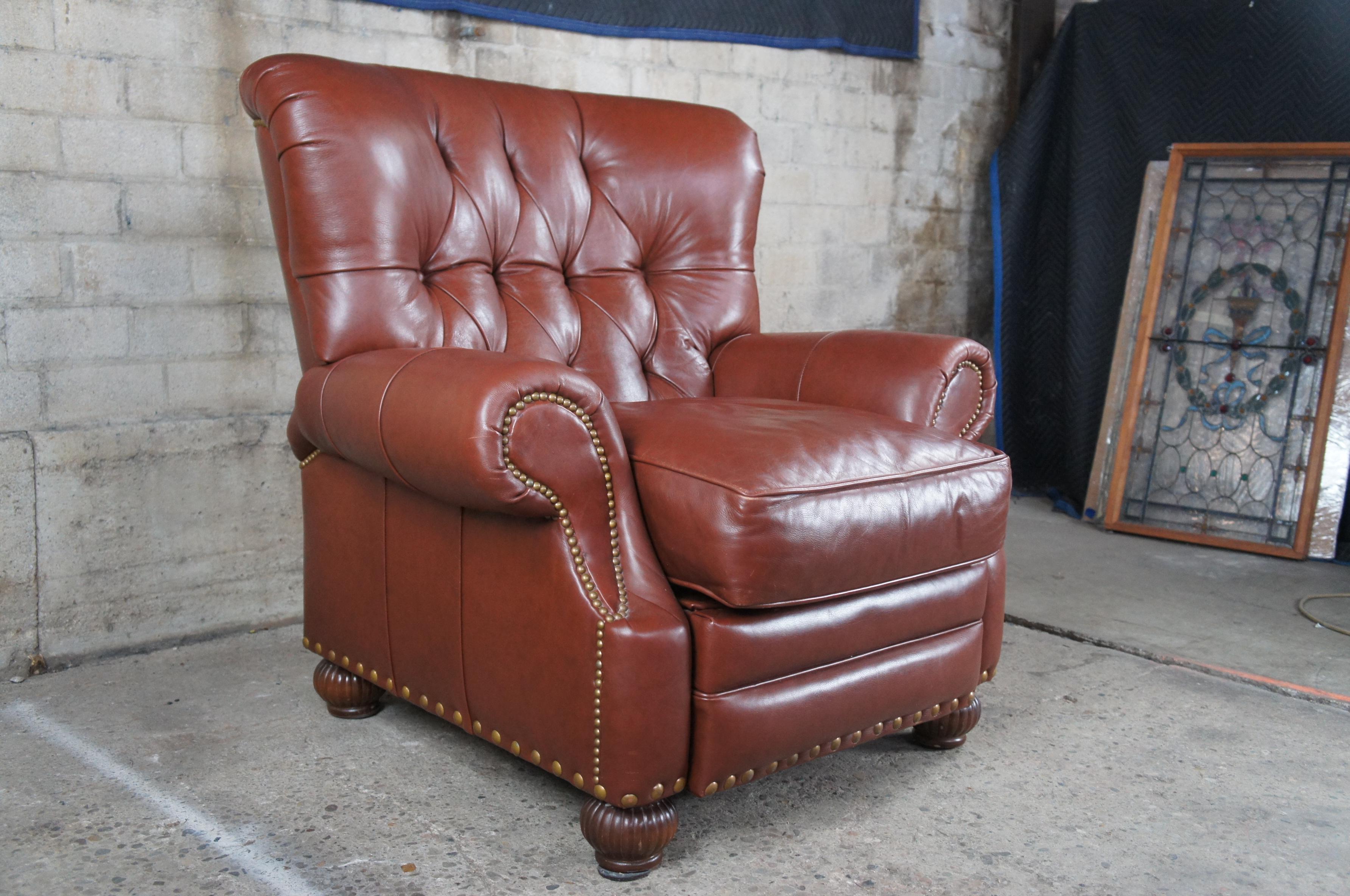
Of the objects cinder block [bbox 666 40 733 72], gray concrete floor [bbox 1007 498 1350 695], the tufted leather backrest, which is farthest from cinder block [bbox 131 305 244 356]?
gray concrete floor [bbox 1007 498 1350 695]

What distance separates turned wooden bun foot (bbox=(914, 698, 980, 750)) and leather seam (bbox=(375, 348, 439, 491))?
35.4 inches

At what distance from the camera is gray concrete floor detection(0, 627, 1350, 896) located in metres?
1.48

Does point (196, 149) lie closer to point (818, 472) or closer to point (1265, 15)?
point (818, 472)

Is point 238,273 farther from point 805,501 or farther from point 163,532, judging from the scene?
point 805,501

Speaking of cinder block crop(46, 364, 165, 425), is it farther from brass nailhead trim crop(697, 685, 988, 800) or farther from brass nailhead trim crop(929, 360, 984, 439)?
brass nailhead trim crop(929, 360, 984, 439)

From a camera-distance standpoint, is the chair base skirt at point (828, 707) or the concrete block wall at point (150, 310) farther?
the concrete block wall at point (150, 310)

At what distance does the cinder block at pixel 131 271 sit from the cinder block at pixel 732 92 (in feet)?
4.65

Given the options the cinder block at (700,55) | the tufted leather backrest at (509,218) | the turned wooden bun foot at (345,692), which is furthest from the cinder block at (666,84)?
the turned wooden bun foot at (345,692)

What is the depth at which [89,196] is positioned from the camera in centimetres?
219

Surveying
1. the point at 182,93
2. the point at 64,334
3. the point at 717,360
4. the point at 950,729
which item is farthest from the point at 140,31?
the point at 950,729

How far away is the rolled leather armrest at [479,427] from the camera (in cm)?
138

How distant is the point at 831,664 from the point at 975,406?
59 centimetres

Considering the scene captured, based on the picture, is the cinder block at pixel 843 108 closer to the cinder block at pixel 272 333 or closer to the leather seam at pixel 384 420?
the cinder block at pixel 272 333

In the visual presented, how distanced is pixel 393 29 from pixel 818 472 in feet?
5.27
